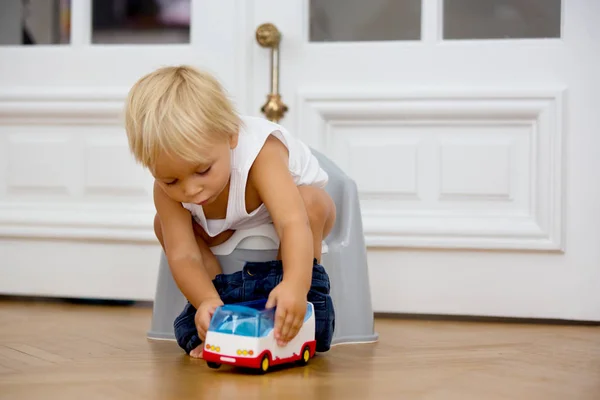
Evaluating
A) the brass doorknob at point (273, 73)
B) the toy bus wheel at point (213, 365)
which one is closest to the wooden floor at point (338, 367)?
the toy bus wheel at point (213, 365)

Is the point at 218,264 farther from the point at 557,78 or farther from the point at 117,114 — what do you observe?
the point at 557,78

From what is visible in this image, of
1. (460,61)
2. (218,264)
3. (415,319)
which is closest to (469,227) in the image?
(415,319)

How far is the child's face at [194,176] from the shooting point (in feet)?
3.70

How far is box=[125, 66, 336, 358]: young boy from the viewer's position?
1134mm

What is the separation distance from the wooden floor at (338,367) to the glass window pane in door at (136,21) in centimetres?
67

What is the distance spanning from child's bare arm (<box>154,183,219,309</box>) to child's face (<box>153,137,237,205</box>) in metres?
0.10

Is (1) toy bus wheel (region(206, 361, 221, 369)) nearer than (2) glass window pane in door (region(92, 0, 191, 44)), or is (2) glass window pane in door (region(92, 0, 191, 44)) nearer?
(1) toy bus wheel (region(206, 361, 221, 369))

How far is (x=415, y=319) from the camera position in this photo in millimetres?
1758

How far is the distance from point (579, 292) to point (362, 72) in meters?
0.64

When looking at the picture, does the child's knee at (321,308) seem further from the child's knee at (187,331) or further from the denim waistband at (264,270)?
the child's knee at (187,331)

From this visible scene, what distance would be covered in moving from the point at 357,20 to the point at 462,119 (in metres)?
0.32

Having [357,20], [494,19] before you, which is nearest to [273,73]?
[357,20]

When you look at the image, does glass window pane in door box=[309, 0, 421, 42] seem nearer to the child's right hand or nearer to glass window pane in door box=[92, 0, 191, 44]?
glass window pane in door box=[92, 0, 191, 44]

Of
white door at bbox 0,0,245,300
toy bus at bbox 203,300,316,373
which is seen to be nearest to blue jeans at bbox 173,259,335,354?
toy bus at bbox 203,300,316,373
